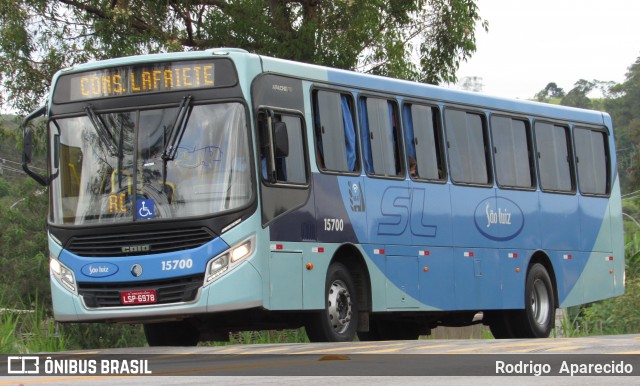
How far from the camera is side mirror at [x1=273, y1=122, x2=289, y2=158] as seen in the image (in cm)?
1520

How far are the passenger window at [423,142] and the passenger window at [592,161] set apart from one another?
154 inches

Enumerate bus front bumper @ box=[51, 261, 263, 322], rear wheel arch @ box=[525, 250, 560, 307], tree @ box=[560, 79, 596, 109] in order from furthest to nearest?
tree @ box=[560, 79, 596, 109], rear wheel arch @ box=[525, 250, 560, 307], bus front bumper @ box=[51, 261, 263, 322]

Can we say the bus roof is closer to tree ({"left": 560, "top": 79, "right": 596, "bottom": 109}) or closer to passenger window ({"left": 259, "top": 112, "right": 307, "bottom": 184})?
passenger window ({"left": 259, "top": 112, "right": 307, "bottom": 184})

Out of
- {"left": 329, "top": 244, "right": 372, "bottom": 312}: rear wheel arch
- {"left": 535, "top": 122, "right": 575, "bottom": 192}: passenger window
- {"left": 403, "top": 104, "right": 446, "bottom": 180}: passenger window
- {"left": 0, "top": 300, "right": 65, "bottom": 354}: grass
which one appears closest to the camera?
{"left": 329, "top": 244, "right": 372, "bottom": 312}: rear wheel arch

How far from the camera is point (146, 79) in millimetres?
15688

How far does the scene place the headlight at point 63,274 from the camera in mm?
15656

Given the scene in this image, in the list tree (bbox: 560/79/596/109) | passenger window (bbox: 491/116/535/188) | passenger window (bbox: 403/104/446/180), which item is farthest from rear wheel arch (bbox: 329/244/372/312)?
tree (bbox: 560/79/596/109)

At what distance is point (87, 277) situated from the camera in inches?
609

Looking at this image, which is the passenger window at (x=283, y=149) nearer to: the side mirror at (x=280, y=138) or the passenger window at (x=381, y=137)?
the side mirror at (x=280, y=138)

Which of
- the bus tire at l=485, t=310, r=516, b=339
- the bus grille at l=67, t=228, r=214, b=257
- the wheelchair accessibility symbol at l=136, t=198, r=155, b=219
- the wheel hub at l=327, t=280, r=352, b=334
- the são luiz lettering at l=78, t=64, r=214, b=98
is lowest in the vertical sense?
the bus tire at l=485, t=310, r=516, b=339

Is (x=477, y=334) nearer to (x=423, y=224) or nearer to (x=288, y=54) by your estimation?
(x=288, y=54)

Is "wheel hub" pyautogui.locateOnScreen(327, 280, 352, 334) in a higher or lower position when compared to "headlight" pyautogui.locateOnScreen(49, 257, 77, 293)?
lower

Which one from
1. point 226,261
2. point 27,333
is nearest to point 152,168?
point 226,261

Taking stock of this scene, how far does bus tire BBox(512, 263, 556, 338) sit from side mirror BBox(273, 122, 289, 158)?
6.33m
